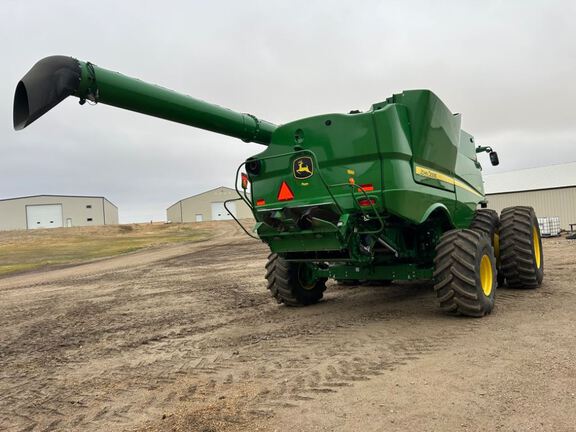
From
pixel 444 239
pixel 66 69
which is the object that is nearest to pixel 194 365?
pixel 66 69

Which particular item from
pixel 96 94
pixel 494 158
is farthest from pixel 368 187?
pixel 494 158

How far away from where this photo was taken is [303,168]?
20.2 feet

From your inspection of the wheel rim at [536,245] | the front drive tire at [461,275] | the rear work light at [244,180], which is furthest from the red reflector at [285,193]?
the wheel rim at [536,245]

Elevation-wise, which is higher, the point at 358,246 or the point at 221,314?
the point at 358,246

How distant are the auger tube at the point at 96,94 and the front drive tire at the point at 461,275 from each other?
11.1 ft

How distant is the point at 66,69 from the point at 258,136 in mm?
2786

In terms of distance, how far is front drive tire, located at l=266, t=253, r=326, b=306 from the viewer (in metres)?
7.44

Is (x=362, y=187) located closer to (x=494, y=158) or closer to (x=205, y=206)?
(x=494, y=158)

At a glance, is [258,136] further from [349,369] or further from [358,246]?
[349,369]

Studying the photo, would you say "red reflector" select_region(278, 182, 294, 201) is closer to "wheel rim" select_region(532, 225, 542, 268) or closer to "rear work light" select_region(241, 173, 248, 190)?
"rear work light" select_region(241, 173, 248, 190)

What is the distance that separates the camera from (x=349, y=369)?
4.18 m

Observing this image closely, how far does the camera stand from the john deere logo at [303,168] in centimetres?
611

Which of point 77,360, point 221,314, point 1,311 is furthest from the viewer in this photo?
point 1,311

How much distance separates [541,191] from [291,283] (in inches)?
1145
